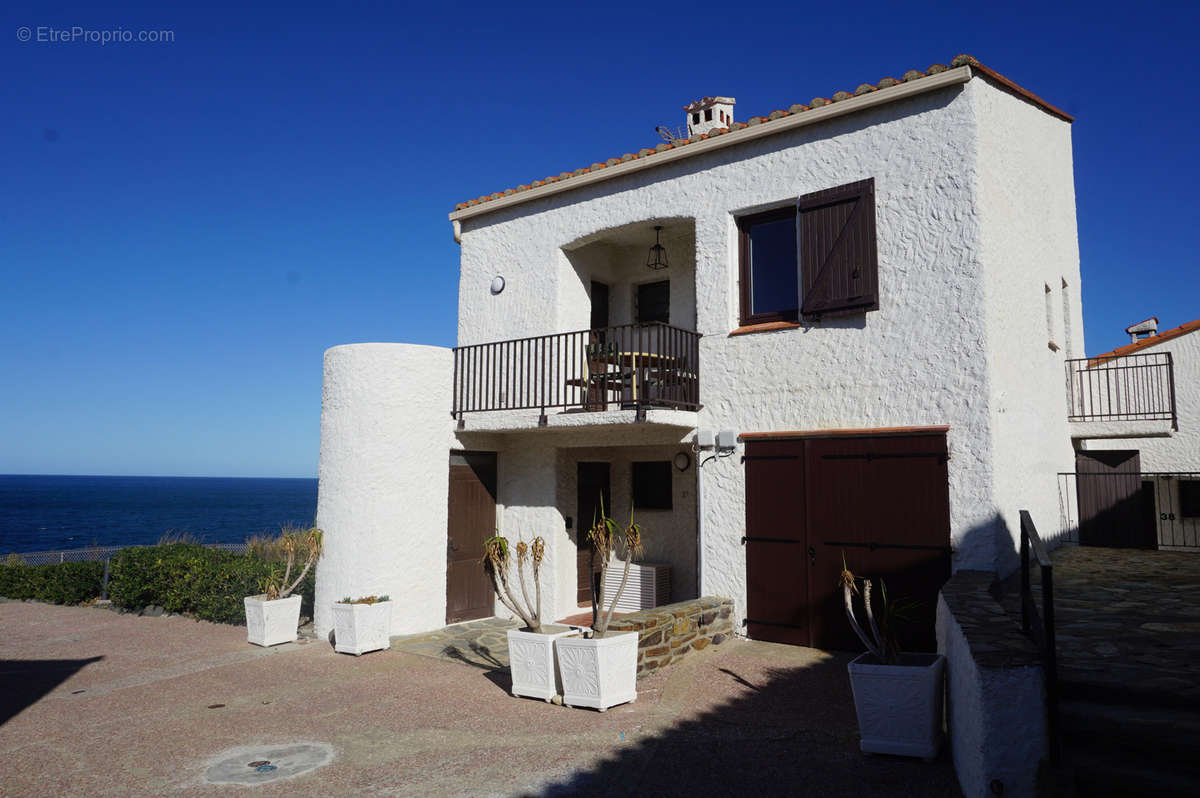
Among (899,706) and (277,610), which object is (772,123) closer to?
(899,706)

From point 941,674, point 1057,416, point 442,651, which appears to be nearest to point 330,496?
point 442,651

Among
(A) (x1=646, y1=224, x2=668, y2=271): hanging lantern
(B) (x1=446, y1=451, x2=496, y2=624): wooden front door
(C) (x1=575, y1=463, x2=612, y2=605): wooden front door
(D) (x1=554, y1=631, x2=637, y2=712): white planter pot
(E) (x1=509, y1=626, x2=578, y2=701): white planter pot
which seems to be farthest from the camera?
(C) (x1=575, y1=463, x2=612, y2=605): wooden front door

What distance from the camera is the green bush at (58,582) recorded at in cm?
1343

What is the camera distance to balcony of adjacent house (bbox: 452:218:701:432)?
9.38 meters

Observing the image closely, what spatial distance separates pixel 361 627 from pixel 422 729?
3144 millimetres

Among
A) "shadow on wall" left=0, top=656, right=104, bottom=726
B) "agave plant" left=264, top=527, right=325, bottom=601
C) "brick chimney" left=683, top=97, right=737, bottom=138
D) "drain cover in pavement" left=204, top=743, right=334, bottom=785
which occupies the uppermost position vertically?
"brick chimney" left=683, top=97, right=737, bottom=138

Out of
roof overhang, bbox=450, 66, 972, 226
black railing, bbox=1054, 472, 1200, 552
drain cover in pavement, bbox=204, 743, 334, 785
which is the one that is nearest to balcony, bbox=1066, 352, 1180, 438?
black railing, bbox=1054, 472, 1200, 552

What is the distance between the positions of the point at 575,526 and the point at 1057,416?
697cm

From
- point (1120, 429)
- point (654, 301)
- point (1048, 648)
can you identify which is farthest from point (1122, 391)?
point (1048, 648)

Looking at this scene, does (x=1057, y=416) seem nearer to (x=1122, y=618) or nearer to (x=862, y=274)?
(x=862, y=274)

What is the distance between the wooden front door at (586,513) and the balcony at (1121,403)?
708cm

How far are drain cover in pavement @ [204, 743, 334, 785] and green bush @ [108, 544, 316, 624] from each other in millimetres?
5331

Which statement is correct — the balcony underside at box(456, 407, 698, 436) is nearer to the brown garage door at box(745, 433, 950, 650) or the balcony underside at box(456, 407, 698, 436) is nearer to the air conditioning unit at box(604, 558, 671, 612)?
the brown garage door at box(745, 433, 950, 650)

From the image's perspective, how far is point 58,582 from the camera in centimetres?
1350
